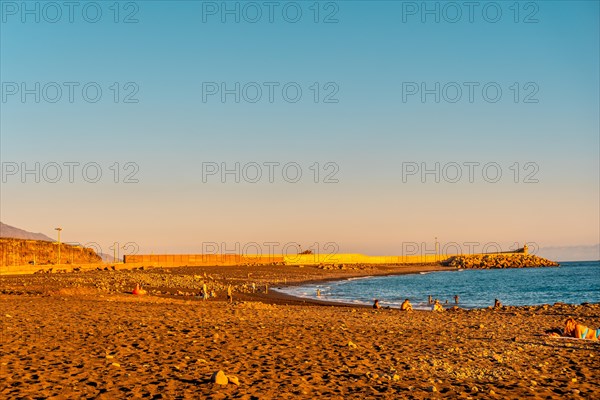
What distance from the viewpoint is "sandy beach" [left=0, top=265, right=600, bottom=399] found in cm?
1102

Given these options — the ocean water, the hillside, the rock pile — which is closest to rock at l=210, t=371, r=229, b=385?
the ocean water

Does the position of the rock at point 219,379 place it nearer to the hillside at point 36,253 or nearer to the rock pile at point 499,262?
the hillside at point 36,253

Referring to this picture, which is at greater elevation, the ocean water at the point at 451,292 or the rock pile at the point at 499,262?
the ocean water at the point at 451,292

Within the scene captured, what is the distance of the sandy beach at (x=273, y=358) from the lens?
36.2ft

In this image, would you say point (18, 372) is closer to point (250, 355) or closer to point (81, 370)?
Answer: point (81, 370)

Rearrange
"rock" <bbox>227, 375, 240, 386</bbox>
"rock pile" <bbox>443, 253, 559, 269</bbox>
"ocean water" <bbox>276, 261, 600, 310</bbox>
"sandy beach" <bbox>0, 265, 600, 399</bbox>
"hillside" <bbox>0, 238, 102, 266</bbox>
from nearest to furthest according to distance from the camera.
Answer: "sandy beach" <bbox>0, 265, 600, 399</bbox>, "rock" <bbox>227, 375, 240, 386</bbox>, "ocean water" <bbox>276, 261, 600, 310</bbox>, "hillside" <bbox>0, 238, 102, 266</bbox>, "rock pile" <bbox>443, 253, 559, 269</bbox>

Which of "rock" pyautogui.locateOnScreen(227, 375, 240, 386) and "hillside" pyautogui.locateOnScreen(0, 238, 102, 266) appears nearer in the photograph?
"rock" pyautogui.locateOnScreen(227, 375, 240, 386)

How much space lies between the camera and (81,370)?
12141 mm

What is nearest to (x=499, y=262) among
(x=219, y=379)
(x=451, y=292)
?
(x=451, y=292)

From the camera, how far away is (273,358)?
561 inches

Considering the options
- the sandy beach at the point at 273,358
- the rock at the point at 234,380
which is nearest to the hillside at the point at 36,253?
the sandy beach at the point at 273,358

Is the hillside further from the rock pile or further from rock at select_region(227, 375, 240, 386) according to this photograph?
the rock pile

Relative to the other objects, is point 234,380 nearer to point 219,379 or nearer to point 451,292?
point 219,379

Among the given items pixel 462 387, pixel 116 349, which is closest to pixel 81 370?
pixel 116 349
